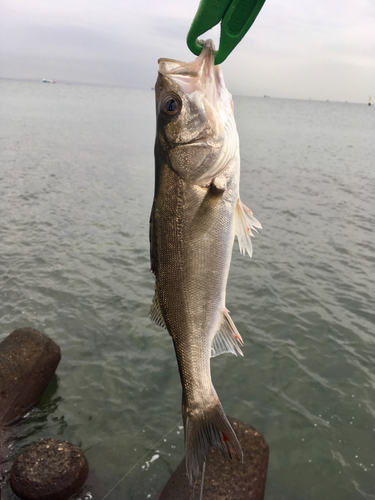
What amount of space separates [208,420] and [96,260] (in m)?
10.4

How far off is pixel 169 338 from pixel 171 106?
728 centimetres

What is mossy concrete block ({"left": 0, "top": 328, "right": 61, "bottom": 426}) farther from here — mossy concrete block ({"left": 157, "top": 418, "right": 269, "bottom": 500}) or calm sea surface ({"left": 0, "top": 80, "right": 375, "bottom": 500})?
mossy concrete block ({"left": 157, "top": 418, "right": 269, "bottom": 500})

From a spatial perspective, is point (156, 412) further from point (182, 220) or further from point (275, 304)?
point (182, 220)

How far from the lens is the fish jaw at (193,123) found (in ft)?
9.59

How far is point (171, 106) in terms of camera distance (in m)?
2.95

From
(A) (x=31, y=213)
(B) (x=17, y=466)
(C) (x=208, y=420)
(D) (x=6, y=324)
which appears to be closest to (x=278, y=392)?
(B) (x=17, y=466)

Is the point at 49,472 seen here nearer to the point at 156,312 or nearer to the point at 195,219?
the point at 156,312

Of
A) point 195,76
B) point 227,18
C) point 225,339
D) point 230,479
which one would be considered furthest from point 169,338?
point 227,18

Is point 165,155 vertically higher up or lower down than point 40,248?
higher up

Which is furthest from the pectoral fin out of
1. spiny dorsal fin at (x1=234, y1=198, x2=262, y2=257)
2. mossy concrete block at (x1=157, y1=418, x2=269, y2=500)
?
mossy concrete block at (x1=157, y1=418, x2=269, y2=500)

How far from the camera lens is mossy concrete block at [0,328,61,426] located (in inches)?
278

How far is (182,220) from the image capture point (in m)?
2.98

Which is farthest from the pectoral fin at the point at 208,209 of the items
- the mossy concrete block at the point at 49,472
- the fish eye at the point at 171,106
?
the mossy concrete block at the point at 49,472

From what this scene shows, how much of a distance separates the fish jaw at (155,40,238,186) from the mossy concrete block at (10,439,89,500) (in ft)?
15.3
